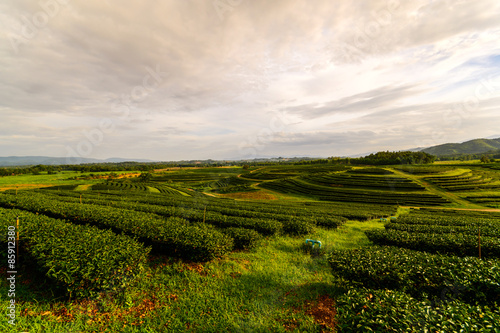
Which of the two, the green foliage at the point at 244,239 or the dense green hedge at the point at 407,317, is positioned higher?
the dense green hedge at the point at 407,317

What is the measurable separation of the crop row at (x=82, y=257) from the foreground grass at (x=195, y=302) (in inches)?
25.7

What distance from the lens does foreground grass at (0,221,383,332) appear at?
6.67 metres

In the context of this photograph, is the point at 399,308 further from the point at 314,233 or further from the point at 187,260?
the point at 314,233

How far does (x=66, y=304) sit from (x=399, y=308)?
1095cm

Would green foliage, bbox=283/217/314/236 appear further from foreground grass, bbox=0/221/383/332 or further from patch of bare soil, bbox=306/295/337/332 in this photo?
patch of bare soil, bbox=306/295/337/332

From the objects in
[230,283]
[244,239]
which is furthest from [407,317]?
[244,239]

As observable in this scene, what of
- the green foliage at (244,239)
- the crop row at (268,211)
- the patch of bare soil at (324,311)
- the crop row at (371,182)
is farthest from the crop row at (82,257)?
the crop row at (371,182)

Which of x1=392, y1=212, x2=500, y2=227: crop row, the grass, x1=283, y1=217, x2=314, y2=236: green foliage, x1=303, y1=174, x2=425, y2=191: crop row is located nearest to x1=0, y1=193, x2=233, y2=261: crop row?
x1=283, y1=217, x2=314, y2=236: green foliage

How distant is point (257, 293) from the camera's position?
8.73m

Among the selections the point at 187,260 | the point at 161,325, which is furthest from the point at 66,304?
the point at 187,260

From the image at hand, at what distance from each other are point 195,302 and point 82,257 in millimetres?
4743

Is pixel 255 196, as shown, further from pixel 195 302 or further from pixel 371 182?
pixel 195 302

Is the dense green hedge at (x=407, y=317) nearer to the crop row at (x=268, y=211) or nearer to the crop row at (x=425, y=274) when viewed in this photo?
the crop row at (x=425, y=274)

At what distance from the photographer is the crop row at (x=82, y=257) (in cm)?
700
